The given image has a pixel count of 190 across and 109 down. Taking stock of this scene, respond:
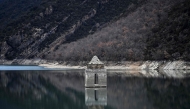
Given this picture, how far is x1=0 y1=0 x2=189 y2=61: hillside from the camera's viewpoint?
348ft

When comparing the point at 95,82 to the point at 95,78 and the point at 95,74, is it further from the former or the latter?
the point at 95,74

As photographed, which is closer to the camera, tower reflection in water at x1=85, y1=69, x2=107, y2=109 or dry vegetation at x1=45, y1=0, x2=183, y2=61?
tower reflection in water at x1=85, y1=69, x2=107, y2=109

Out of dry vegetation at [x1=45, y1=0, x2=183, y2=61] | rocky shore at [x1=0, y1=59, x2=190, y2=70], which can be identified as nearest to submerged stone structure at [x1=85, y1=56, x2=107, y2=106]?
rocky shore at [x1=0, y1=59, x2=190, y2=70]

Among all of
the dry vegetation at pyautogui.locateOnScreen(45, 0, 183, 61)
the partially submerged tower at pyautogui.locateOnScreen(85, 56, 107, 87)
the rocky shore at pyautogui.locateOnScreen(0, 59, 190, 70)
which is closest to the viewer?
the partially submerged tower at pyautogui.locateOnScreen(85, 56, 107, 87)

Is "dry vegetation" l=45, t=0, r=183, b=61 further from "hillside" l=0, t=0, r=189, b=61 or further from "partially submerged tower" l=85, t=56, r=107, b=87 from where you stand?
"partially submerged tower" l=85, t=56, r=107, b=87

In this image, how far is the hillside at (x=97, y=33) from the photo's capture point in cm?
10603

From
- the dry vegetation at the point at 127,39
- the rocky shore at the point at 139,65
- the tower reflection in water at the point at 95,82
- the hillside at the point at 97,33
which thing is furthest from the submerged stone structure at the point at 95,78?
the dry vegetation at the point at 127,39

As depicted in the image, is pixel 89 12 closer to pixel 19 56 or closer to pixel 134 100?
pixel 19 56

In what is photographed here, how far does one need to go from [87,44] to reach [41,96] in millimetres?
95325

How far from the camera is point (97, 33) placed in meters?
160

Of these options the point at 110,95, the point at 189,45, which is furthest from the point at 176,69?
the point at 110,95

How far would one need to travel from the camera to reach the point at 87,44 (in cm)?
14150

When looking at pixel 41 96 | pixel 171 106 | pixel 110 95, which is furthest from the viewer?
pixel 41 96

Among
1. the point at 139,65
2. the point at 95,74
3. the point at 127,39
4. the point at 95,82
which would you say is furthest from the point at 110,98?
the point at 127,39
